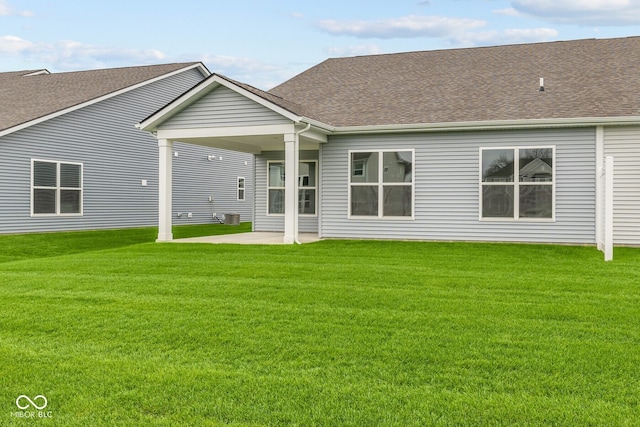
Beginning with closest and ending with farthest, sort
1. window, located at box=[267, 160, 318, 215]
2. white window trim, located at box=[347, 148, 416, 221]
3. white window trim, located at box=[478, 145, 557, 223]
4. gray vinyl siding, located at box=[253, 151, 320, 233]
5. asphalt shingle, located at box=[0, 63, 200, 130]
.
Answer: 1. white window trim, located at box=[478, 145, 557, 223]
2. white window trim, located at box=[347, 148, 416, 221]
3. window, located at box=[267, 160, 318, 215]
4. gray vinyl siding, located at box=[253, 151, 320, 233]
5. asphalt shingle, located at box=[0, 63, 200, 130]

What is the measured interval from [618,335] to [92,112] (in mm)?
16832

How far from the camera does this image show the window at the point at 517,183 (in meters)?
12.4

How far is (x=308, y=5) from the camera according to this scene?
1792 centimetres

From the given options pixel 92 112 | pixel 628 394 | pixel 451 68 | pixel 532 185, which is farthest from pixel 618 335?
pixel 92 112

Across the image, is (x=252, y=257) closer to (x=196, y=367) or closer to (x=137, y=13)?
(x=196, y=367)

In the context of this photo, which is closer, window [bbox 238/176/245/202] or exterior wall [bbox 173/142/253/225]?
exterior wall [bbox 173/142/253/225]

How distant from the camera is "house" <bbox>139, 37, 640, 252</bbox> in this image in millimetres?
12125

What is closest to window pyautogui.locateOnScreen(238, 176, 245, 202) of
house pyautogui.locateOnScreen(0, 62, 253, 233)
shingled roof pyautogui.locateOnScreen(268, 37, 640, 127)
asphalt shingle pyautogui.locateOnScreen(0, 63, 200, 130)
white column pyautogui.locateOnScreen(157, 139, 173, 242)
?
house pyautogui.locateOnScreen(0, 62, 253, 233)

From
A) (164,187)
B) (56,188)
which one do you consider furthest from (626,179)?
(56,188)

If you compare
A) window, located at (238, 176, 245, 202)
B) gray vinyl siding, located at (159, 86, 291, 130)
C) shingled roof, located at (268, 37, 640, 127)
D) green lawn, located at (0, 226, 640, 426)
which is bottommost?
green lawn, located at (0, 226, 640, 426)

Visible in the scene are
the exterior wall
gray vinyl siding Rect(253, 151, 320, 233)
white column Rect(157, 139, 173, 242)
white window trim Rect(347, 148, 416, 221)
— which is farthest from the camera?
the exterior wall

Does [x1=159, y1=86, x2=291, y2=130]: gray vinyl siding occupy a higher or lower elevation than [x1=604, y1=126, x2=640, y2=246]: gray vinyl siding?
higher
